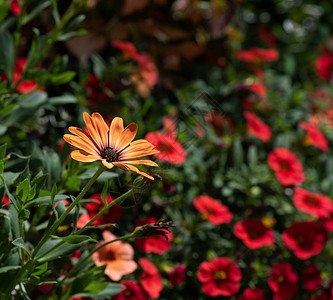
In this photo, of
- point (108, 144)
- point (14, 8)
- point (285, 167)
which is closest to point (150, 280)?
point (108, 144)

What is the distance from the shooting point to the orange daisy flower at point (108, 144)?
2.05 feet

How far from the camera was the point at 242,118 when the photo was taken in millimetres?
1767

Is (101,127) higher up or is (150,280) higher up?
(101,127)

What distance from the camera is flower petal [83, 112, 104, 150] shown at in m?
0.64

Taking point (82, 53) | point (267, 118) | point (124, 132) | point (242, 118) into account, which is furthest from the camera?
point (267, 118)

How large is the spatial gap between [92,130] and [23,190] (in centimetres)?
15

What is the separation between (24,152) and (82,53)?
56 centimetres

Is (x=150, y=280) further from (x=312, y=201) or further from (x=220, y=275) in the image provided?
(x=312, y=201)

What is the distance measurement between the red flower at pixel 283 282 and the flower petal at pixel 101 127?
735mm

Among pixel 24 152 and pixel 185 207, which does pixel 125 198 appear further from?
pixel 185 207

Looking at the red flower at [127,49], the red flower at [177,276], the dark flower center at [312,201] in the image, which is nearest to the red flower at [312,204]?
the dark flower center at [312,201]

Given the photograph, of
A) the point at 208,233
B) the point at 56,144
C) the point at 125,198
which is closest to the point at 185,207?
the point at 208,233

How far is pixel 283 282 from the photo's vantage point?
3.98ft

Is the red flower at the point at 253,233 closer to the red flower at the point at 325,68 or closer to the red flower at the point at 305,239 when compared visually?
the red flower at the point at 305,239
